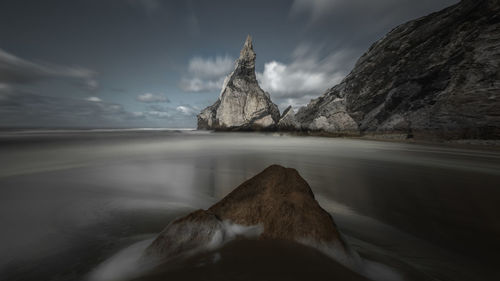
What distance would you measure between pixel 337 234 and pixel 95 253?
239 cm

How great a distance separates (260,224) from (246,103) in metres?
51.7

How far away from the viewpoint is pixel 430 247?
1.96 m

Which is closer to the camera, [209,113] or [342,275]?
[342,275]

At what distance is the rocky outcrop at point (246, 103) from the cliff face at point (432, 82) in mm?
27832

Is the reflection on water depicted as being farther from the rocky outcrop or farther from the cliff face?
the rocky outcrop

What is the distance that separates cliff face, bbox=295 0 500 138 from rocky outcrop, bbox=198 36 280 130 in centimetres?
2783

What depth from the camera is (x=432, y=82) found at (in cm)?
1446

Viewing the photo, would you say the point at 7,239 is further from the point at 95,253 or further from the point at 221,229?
the point at 221,229

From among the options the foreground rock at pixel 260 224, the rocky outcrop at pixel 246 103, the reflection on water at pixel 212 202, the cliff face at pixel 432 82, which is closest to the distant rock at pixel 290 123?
the cliff face at pixel 432 82

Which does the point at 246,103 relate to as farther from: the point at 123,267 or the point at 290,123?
the point at 123,267

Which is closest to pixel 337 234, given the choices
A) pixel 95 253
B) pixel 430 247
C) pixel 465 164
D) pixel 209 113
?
pixel 430 247

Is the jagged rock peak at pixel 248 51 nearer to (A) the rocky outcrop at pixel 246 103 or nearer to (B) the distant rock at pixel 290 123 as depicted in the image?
(A) the rocky outcrop at pixel 246 103

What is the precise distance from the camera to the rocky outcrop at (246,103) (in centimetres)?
5175

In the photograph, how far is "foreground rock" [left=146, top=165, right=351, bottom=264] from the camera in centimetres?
149
